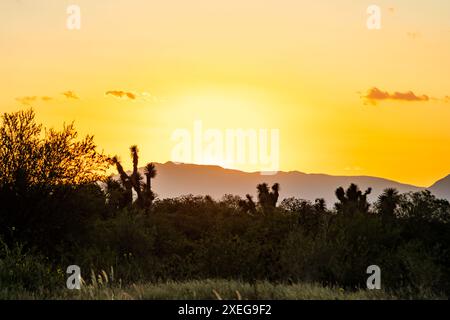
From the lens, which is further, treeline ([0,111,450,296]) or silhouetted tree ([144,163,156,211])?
silhouetted tree ([144,163,156,211])

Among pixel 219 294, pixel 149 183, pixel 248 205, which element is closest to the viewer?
pixel 219 294

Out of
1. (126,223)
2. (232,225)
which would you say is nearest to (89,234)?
(126,223)


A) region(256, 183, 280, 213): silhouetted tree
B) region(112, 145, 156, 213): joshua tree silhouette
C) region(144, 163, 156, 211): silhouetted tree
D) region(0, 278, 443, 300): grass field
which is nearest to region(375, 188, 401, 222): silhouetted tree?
region(256, 183, 280, 213): silhouetted tree

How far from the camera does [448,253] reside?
5381 centimetres

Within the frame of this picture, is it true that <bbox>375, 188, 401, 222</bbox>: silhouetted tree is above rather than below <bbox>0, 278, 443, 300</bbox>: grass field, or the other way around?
above

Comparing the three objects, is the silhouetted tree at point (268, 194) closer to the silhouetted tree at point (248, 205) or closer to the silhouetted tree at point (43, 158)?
the silhouetted tree at point (248, 205)

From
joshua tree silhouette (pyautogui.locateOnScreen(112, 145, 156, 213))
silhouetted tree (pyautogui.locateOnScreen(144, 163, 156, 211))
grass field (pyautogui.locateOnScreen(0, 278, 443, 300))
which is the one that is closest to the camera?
grass field (pyautogui.locateOnScreen(0, 278, 443, 300))

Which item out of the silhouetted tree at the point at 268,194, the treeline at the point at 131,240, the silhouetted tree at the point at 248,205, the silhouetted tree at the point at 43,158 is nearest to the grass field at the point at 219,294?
the treeline at the point at 131,240

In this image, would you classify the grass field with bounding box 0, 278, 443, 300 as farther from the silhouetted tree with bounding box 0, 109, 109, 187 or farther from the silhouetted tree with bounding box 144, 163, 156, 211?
the silhouetted tree with bounding box 144, 163, 156, 211

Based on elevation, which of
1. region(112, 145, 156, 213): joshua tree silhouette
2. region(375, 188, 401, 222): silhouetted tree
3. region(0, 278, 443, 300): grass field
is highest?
region(112, 145, 156, 213): joshua tree silhouette

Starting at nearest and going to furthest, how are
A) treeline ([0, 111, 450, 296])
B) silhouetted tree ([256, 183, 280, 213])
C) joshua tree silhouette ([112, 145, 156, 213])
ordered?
treeline ([0, 111, 450, 296])
joshua tree silhouette ([112, 145, 156, 213])
silhouetted tree ([256, 183, 280, 213])

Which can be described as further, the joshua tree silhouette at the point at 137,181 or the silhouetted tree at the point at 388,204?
→ the joshua tree silhouette at the point at 137,181

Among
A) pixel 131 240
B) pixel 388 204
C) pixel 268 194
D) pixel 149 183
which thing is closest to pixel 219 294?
pixel 131 240

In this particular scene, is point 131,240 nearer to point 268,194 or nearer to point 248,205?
point 268,194
